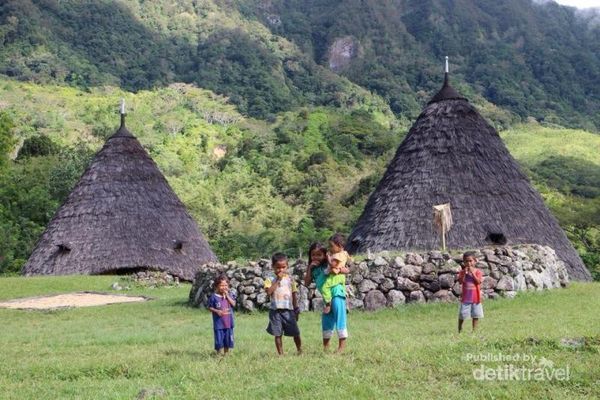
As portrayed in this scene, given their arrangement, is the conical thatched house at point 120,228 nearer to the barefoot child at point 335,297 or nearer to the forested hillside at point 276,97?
the forested hillside at point 276,97

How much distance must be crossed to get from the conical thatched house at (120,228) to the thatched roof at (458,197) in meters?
7.25

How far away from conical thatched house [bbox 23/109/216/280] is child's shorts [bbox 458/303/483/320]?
14.3m

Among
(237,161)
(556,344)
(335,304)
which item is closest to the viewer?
(556,344)

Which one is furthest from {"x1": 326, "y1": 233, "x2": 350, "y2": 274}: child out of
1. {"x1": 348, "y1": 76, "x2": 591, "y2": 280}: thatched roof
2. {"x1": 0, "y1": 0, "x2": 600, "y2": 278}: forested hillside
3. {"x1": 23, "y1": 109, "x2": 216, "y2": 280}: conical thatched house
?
{"x1": 0, "y1": 0, "x2": 600, "y2": 278}: forested hillside

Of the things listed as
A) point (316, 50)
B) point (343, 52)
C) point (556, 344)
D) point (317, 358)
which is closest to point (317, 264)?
point (317, 358)

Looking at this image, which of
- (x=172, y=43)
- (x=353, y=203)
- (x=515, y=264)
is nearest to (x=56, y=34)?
(x=172, y=43)

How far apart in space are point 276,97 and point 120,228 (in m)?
57.4

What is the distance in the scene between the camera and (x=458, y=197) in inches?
669

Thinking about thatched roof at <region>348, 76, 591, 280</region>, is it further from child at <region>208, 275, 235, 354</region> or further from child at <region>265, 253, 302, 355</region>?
child at <region>265, 253, 302, 355</region>

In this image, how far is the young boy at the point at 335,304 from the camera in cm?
725

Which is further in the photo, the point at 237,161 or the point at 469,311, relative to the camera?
the point at 237,161

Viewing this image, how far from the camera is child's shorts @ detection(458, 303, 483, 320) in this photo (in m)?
9.05

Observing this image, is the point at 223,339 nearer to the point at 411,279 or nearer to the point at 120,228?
the point at 411,279

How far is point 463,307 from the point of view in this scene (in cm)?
907
